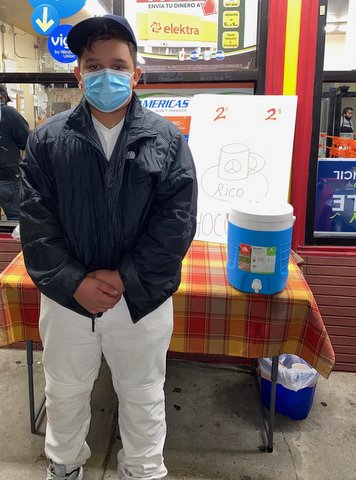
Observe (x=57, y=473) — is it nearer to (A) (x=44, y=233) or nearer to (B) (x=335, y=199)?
(A) (x=44, y=233)

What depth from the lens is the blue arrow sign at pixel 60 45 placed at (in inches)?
90.1

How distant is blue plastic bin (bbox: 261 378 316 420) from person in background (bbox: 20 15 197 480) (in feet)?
3.14

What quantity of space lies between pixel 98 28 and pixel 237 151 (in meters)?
1.11

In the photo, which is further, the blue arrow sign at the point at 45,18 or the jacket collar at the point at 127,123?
the blue arrow sign at the point at 45,18

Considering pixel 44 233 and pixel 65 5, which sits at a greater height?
pixel 65 5

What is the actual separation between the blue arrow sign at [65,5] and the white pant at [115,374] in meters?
1.64

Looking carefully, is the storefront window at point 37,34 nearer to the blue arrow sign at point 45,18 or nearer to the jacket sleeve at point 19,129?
the blue arrow sign at point 45,18

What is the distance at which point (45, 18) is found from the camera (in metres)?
2.28

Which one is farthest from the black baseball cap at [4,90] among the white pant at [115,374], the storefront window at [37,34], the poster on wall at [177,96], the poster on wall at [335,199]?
the poster on wall at [335,199]

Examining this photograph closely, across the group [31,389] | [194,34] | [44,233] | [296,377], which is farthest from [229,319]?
[194,34]

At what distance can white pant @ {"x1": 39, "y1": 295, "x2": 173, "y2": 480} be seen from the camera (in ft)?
4.60

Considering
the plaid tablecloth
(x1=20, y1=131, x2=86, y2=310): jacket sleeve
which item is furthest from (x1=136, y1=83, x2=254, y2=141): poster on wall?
(x1=20, y1=131, x2=86, y2=310): jacket sleeve

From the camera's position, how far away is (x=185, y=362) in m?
2.65

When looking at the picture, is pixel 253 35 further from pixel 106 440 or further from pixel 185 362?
pixel 106 440
